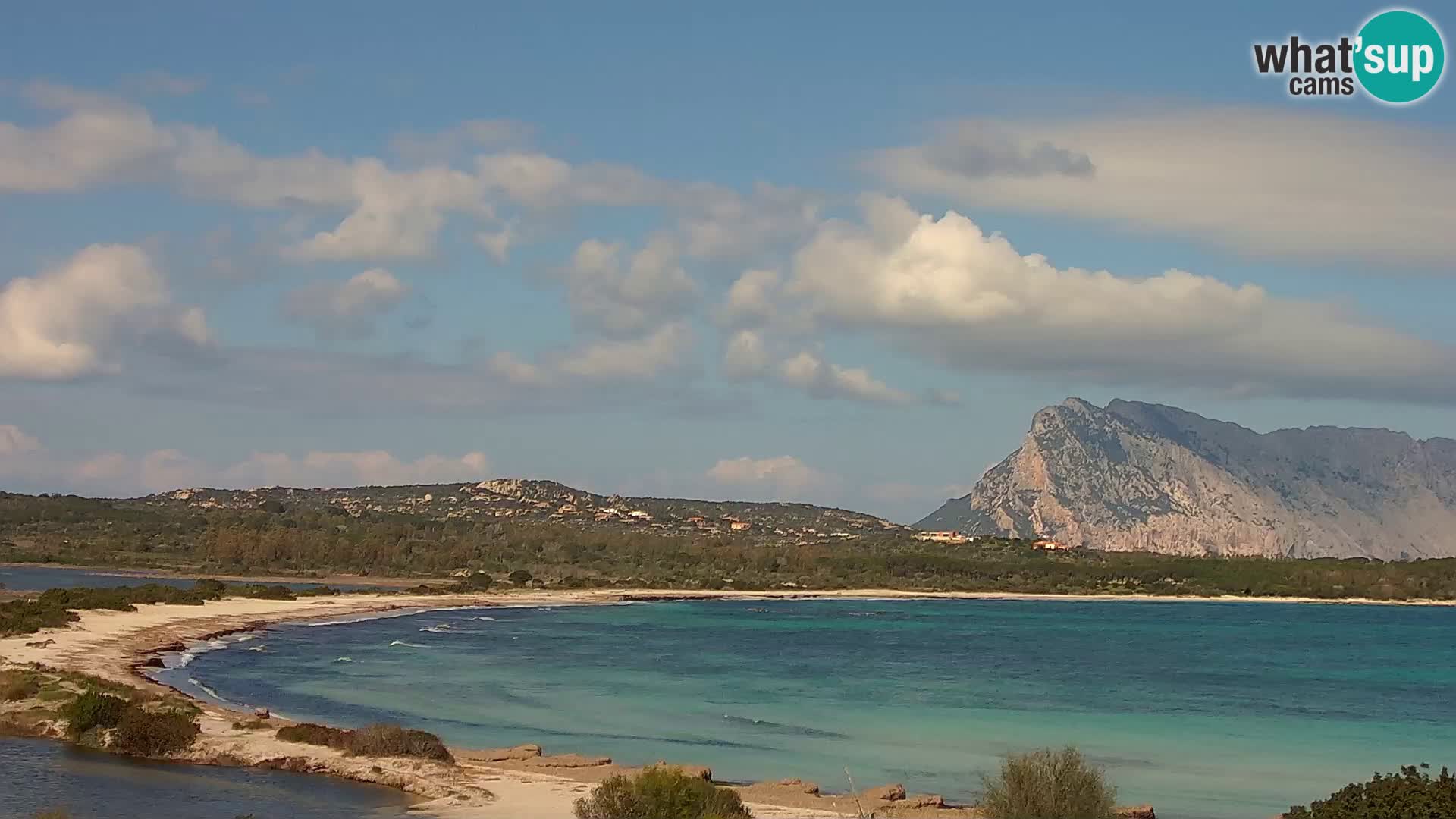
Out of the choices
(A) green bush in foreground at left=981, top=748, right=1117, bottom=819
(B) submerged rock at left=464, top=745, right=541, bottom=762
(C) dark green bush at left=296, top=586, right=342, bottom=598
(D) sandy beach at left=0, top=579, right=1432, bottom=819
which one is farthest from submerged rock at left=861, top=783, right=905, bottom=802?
(C) dark green bush at left=296, top=586, right=342, bottom=598

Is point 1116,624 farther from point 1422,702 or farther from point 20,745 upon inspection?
point 20,745

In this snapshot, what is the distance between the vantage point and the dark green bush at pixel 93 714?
30531mm

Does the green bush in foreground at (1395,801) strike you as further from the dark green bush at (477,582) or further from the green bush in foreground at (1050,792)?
the dark green bush at (477,582)

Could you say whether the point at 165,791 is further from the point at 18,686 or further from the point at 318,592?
the point at 318,592

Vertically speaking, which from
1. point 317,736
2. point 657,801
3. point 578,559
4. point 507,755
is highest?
point 578,559

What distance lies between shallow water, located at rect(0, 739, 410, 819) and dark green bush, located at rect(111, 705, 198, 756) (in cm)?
52

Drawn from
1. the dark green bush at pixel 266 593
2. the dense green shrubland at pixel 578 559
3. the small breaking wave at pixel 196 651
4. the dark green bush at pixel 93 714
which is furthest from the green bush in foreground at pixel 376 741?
the dense green shrubland at pixel 578 559

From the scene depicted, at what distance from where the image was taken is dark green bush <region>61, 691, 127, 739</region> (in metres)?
30.5

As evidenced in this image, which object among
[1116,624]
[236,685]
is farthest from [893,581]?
[236,685]

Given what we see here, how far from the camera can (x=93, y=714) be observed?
30594 millimetres

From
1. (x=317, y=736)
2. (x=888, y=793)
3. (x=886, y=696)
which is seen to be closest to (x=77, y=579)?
(x=886, y=696)

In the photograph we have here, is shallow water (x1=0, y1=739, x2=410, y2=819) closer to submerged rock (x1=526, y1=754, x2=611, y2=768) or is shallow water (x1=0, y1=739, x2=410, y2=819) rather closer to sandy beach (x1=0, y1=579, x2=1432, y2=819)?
sandy beach (x1=0, y1=579, x2=1432, y2=819)

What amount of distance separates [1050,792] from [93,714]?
20.8 metres

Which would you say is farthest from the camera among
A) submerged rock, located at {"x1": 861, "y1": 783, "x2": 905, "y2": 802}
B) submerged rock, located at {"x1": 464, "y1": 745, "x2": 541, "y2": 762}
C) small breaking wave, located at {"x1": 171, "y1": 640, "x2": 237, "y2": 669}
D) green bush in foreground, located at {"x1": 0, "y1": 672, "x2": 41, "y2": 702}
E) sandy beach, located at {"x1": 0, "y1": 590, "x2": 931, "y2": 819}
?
small breaking wave, located at {"x1": 171, "y1": 640, "x2": 237, "y2": 669}
